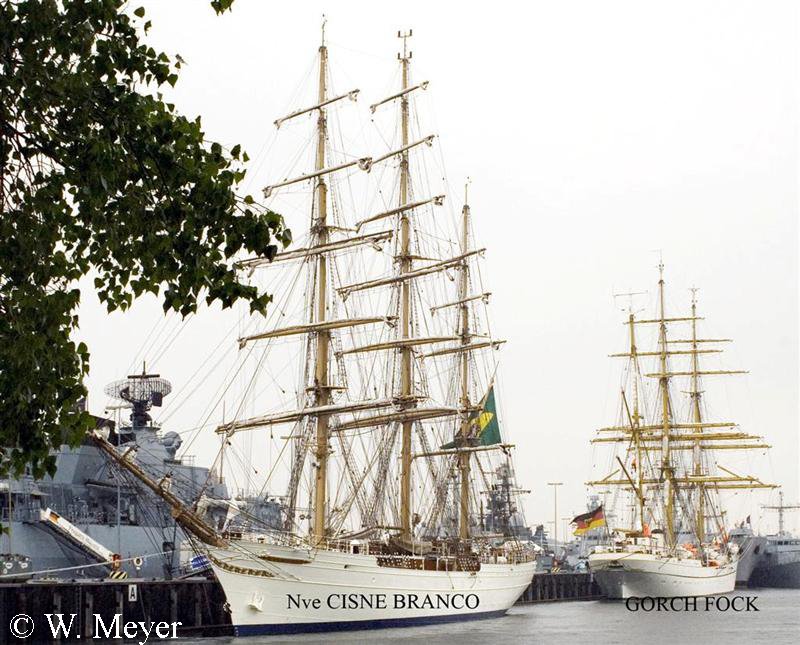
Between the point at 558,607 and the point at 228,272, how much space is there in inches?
3059

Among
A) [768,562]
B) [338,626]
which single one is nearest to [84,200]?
[338,626]

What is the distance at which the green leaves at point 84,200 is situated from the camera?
40.7 ft

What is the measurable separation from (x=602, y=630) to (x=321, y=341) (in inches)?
743

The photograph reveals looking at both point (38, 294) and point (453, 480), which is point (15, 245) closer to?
point (38, 294)

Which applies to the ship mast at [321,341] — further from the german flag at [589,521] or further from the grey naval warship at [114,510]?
the german flag at [589,521]

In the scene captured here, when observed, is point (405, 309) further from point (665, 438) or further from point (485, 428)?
point (665, 438)

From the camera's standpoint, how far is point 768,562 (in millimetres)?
129625

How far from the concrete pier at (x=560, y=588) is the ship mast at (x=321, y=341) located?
37.6 m

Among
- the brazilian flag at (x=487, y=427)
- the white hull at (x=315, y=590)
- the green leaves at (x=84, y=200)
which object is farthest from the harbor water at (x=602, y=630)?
the green leaves at (x=84, y=200)

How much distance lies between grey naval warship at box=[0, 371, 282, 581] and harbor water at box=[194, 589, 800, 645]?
7701 mm

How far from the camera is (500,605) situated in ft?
236

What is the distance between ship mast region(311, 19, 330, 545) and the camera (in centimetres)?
5816

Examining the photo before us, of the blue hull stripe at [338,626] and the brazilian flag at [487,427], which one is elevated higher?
the brazilian flag at [487,427]

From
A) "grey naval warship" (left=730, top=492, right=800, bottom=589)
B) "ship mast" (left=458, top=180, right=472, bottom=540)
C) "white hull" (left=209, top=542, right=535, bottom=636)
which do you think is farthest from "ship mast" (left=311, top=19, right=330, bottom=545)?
"grey naval warship" (left=730, top=492, right=800, bottom=589)
